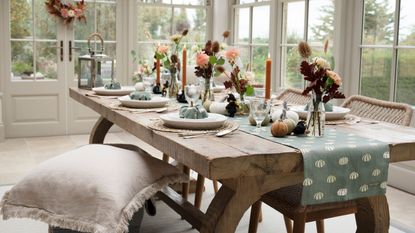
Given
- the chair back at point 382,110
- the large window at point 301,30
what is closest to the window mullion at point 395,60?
the large window at point 301,30

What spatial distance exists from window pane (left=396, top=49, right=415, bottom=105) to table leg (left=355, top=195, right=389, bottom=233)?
6.68 feet

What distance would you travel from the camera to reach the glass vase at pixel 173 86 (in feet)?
10.1

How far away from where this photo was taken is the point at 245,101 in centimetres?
244

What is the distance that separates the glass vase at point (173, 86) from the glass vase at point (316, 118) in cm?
135

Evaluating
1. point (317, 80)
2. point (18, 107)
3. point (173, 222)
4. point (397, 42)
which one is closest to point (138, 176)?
point (317, 80)

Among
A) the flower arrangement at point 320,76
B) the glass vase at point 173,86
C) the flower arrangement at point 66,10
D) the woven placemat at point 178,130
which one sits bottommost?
the woven placemat at point 178,130

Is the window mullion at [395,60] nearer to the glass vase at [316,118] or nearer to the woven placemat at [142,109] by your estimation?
the woven placemat at [142,109]

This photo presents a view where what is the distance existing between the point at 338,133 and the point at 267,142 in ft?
1.13

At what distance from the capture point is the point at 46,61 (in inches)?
229

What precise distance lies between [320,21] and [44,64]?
3.16 metres

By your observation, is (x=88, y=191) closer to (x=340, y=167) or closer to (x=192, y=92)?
(x=192, y=92)

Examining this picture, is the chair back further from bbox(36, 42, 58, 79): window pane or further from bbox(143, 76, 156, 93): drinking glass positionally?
bbox(36, 42, 58, 79): window pane

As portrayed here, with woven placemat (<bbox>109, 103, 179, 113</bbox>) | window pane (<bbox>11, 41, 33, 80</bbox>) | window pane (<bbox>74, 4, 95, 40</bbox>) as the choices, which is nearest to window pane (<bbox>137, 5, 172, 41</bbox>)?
window pane (<bbox>74, 4, 95, 40</bbox>)

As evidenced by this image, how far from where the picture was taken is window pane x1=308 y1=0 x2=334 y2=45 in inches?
173
